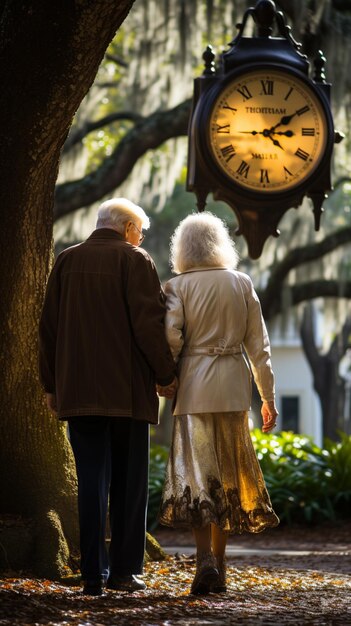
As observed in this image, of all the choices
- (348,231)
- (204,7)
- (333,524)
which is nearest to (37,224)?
(333,524)

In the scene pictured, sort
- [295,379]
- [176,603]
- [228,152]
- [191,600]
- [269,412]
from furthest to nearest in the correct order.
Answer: [295,379] → [228,152] → [269,412] → [191,600] → [176,603]

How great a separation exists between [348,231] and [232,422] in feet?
34.4

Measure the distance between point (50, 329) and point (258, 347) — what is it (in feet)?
3.21

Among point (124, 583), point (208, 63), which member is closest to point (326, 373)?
point (208, 63)

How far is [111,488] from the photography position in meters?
5.27

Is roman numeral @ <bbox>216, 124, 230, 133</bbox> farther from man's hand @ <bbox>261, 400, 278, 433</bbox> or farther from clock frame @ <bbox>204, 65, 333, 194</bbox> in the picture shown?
man's hand @ <bbox>261, 400, 278, 433</bbox>

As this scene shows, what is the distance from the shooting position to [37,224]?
575cm

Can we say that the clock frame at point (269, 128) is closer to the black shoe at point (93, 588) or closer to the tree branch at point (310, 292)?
the black shoe at point (93, 588)

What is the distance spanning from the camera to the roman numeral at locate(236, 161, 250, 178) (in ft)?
22.3

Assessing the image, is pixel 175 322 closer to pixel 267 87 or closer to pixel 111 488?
pixel 111 488

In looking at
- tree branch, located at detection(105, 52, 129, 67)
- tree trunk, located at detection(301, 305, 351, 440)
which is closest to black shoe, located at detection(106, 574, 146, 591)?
tree branch, located at detection(105, 52, 129, 67)

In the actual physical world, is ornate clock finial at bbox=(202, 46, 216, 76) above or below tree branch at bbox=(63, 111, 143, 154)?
below

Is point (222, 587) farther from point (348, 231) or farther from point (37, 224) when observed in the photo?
point (348, 231)

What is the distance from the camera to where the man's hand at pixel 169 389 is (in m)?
5.32
